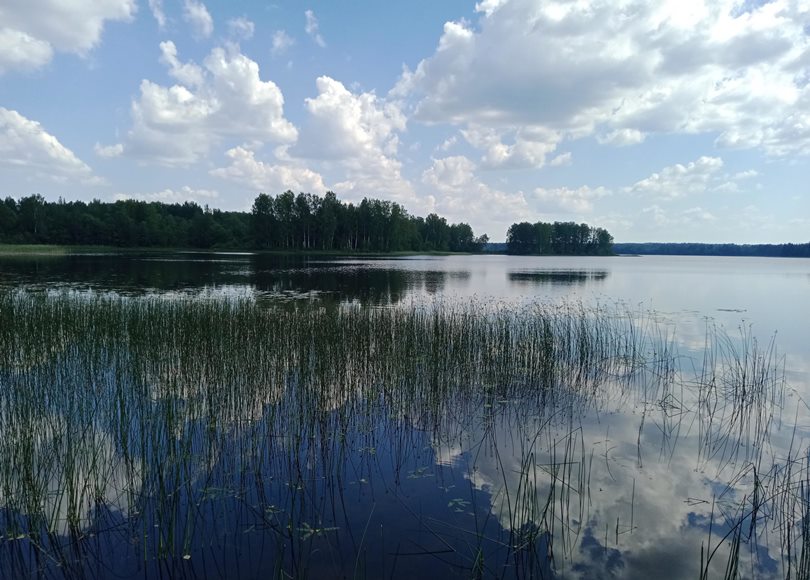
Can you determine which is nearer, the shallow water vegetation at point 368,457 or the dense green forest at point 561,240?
the shallow water vegetation at point 368,457

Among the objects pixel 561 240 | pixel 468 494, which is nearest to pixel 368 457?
pixel 468 494

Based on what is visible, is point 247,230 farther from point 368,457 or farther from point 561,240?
point 368,457

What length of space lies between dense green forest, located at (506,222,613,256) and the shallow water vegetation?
137m

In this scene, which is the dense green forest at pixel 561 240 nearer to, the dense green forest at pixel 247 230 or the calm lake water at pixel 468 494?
the dense green forest at pixel 247 230

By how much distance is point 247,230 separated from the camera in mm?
105875

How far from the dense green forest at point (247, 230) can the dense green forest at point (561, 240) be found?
173ft

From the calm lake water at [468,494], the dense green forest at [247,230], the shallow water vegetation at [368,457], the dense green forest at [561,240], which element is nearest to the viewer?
the calm lake water at [468,494]

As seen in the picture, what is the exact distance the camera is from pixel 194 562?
12.5 ft

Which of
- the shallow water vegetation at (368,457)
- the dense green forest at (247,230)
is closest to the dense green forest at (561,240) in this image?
the dense green forest at (247,230)

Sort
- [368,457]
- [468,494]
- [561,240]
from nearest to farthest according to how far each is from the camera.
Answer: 1. [468,494]
2. [368,457]
3. [561,240]

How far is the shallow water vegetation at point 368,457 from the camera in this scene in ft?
13.3

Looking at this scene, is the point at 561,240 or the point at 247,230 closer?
the point at 247,230

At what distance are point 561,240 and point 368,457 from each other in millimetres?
151598

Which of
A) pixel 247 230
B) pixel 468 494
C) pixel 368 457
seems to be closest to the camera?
pixel 468 494
